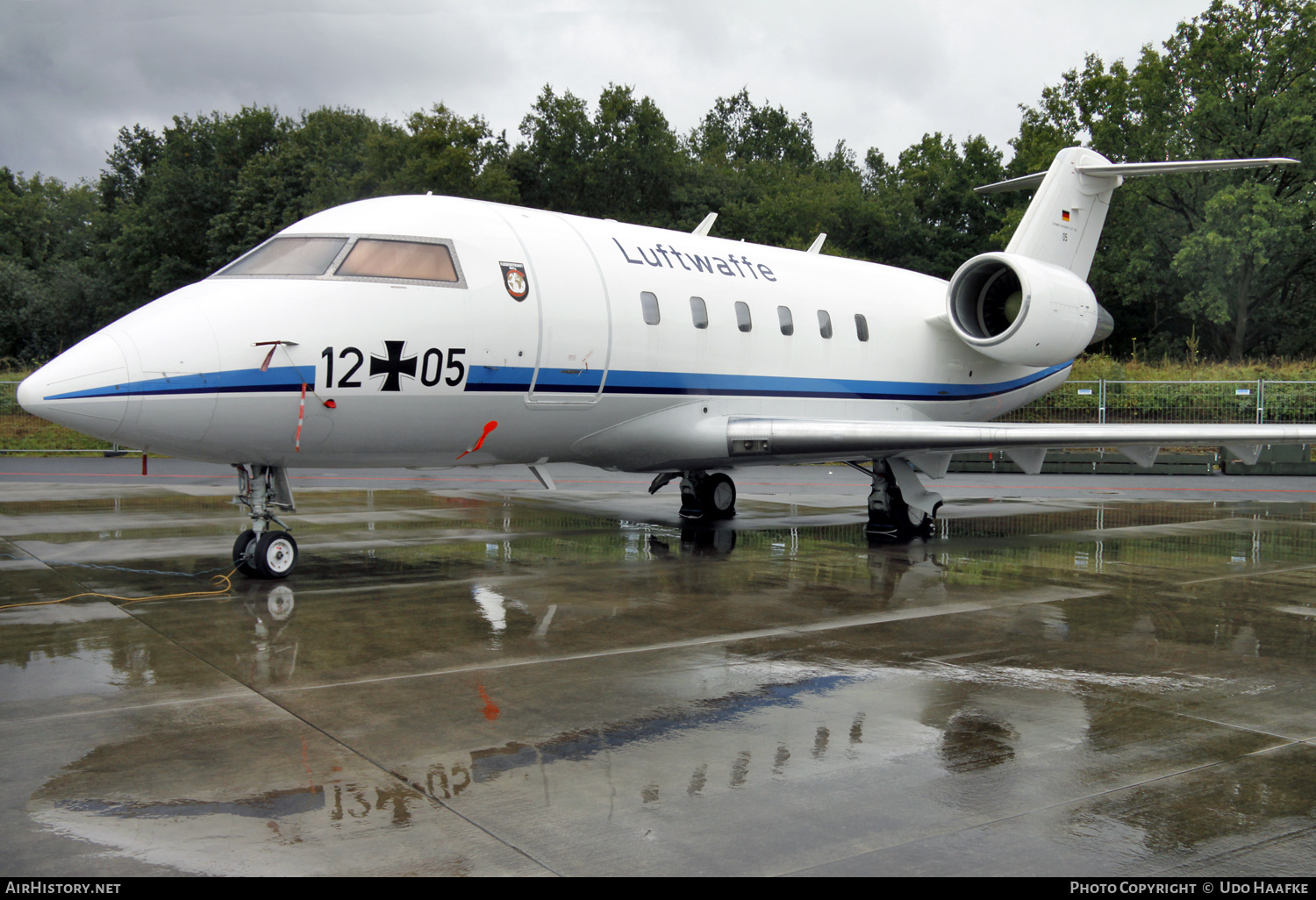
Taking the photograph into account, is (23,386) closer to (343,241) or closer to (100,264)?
(343,241)

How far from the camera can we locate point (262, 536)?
29.1ft

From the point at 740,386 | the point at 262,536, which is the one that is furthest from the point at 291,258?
the point at 740,386

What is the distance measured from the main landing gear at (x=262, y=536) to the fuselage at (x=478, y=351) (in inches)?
17.5

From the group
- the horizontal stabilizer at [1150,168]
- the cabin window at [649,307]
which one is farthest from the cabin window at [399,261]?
the horizontal stabilizer at [1150,168]

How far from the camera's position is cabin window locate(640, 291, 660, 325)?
10531 millimetres

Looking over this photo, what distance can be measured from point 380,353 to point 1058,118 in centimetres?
5018

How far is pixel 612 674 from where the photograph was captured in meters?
5.92

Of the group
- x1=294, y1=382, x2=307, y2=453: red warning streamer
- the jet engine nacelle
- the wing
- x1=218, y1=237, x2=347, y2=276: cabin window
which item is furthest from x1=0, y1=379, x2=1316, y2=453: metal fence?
x1=294, y1=382, x2=307, y2=453: red warning streamer

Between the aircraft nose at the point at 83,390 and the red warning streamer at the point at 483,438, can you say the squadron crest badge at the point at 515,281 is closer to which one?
the red warning streamer at the point at 483,438

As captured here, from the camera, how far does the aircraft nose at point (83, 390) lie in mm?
7477

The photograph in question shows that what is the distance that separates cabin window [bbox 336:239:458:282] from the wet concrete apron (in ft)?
8.67

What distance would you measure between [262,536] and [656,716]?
5.08 meters
